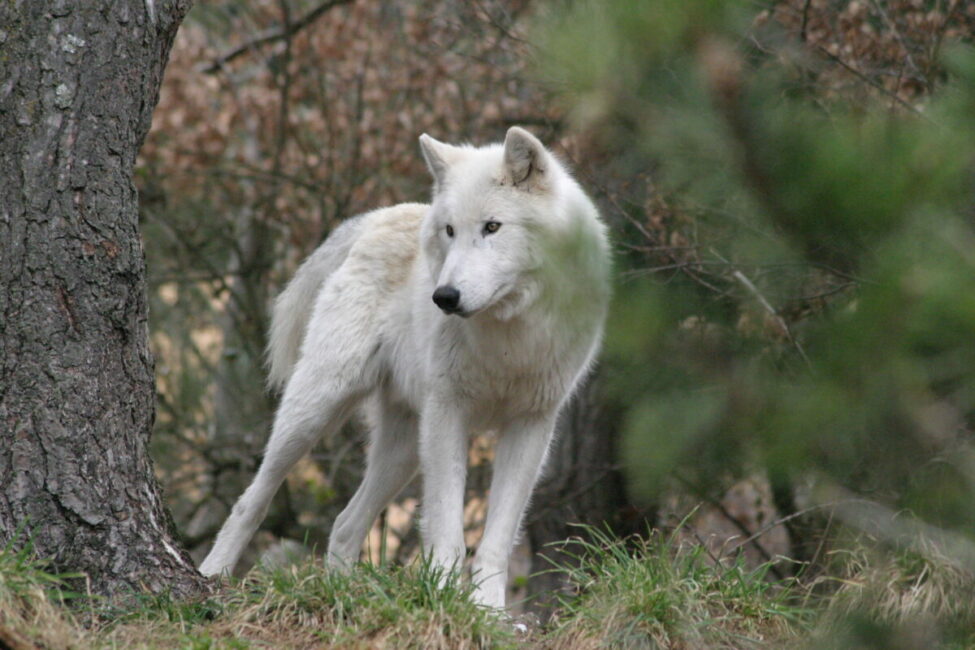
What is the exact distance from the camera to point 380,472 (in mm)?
5289

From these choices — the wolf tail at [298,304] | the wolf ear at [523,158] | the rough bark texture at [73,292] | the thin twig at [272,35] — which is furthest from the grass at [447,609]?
the thin twig at [272,35]

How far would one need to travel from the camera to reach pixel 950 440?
204cm

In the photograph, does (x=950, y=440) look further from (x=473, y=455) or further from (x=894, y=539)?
(x=473, y=455)

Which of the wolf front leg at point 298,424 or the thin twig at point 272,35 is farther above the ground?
the thin twig at point 272,35

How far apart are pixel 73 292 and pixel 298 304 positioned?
8.26 feet

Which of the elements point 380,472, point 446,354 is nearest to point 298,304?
point 380,472

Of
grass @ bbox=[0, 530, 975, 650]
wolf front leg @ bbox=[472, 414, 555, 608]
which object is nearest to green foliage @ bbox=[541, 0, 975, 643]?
grass @ bbox=[0, 530, 975, 650]

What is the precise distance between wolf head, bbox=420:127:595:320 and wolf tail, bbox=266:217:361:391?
1.17 meters

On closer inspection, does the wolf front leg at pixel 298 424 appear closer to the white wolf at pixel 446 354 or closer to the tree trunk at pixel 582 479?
the white wolf at pixel 446 354

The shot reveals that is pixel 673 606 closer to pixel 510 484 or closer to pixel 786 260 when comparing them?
pixel 510 484

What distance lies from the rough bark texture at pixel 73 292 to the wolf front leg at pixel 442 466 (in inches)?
50.2

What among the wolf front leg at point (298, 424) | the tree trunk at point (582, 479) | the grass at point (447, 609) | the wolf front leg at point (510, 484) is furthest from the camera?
the tree trunk at point (582, 479)

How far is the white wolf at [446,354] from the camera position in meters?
4.30

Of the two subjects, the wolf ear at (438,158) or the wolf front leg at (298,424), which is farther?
the wolf front leg at (298,424)
